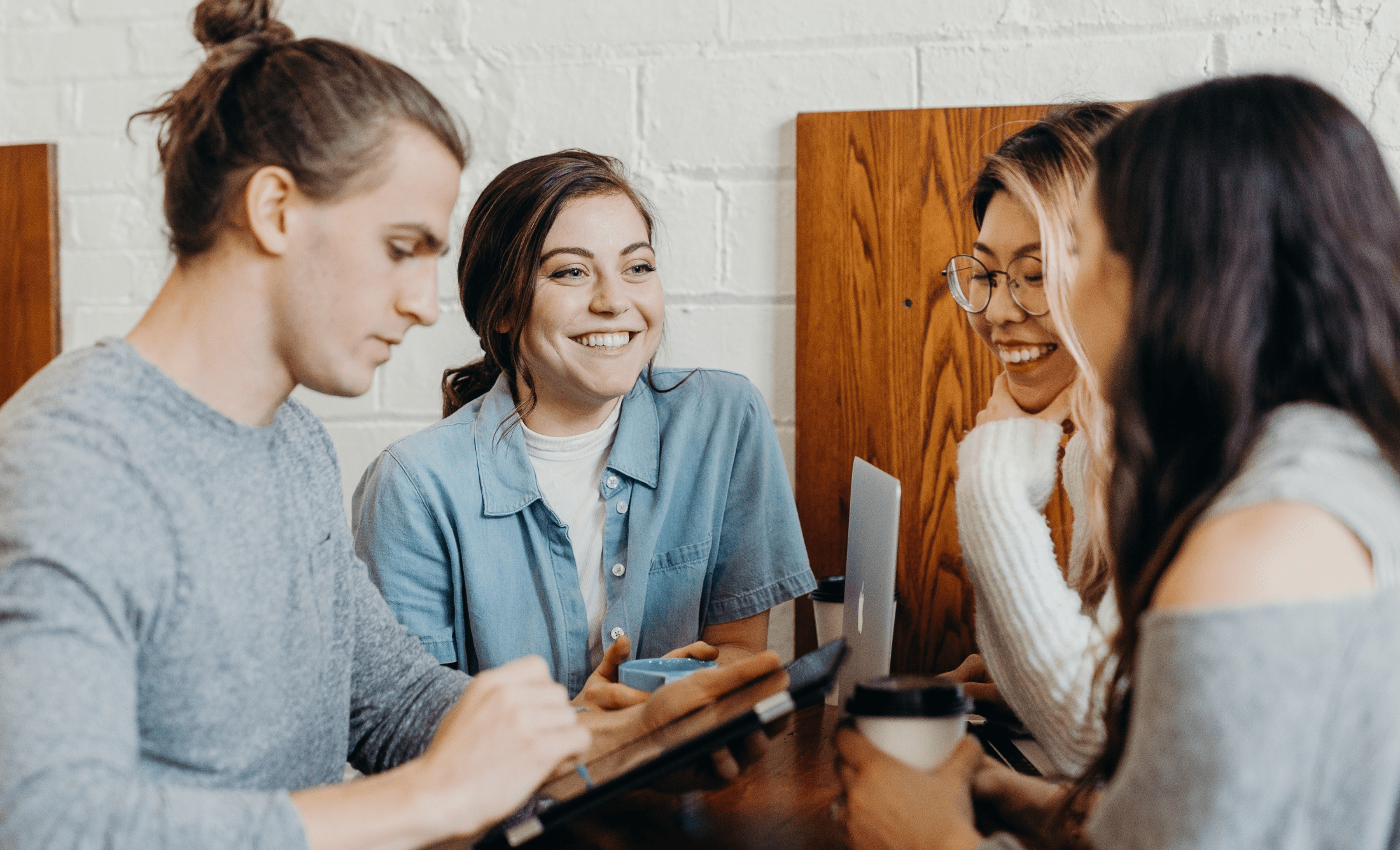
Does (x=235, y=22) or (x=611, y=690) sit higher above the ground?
(x=235, y=22)

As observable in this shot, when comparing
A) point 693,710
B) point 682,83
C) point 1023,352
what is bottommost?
point 693,710

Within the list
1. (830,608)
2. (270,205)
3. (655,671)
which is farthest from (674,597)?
(270,205)

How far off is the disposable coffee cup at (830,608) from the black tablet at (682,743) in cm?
43

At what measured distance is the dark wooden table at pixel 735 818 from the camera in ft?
2.69

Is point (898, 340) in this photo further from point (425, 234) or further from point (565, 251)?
point (425, 234)

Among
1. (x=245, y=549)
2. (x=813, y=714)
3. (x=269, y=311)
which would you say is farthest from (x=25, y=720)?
(x=813, y=714)

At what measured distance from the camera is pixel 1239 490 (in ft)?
1.90

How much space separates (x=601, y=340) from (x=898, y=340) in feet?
1.58

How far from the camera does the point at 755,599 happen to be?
1481 millimetres

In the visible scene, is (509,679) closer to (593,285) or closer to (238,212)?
(238,212)

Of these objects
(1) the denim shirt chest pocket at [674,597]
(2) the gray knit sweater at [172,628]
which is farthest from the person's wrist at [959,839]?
(1) the denim shirt chest pocket at [674,597]

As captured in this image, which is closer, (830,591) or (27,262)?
(830,591)

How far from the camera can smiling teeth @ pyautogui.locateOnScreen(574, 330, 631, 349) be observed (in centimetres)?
143

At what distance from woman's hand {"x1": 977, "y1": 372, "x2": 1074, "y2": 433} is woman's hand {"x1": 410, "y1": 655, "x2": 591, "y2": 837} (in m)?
0.73
